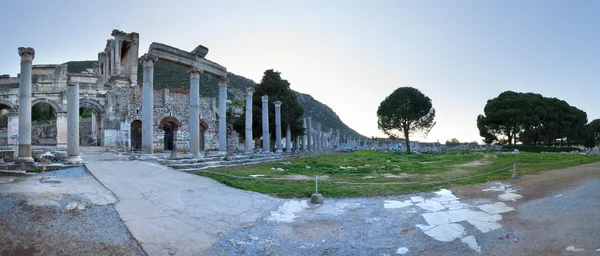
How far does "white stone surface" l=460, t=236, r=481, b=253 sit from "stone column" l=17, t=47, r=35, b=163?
13341mm

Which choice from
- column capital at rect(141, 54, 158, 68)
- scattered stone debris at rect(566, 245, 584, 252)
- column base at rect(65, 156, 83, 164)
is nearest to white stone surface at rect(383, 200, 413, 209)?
scattered stone debris at rect(566, 245, 584, 252)

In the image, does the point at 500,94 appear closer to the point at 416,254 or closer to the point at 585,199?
the point at 585,199

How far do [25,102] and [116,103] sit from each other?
700 inches

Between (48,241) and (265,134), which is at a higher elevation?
(265,134)

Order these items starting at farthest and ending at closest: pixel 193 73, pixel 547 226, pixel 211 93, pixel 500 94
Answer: pixel 211 93 → pixel 500 94 → pixel 193 73 → pixel 547 226

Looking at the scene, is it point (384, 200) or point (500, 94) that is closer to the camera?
point (384, 200)

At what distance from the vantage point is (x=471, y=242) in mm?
4938

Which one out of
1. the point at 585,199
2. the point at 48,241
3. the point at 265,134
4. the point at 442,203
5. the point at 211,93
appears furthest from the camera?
the point at 211,93

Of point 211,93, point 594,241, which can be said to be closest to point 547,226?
point 594,241

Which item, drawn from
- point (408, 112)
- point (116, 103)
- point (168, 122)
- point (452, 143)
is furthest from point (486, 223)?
point (452, 143)

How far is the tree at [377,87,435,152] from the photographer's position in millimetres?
45094

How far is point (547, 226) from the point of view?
5195 millimetres

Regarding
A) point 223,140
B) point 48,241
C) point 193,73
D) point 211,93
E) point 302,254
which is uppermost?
point 211,93

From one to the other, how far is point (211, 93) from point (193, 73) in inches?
1846
